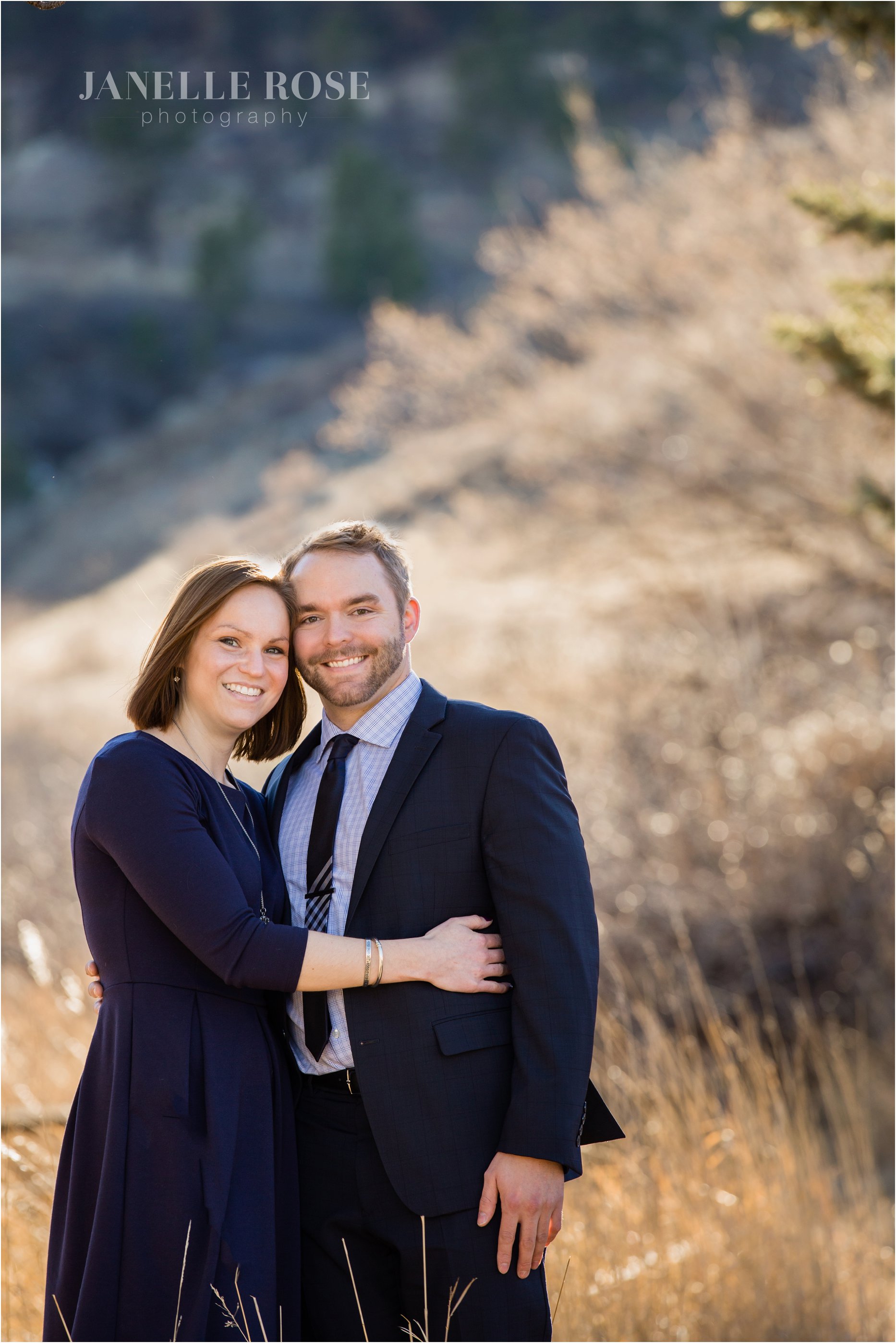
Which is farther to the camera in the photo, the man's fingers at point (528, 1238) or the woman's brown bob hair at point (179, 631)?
the woman's brown bob hair at point (179, 631)

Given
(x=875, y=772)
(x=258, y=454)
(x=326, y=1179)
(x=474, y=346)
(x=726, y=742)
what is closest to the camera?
(x=326, y=1179)

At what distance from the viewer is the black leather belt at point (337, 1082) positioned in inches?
97.0

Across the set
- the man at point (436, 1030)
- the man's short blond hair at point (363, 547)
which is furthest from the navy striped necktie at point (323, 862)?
the man's short blond hair at point (363, 547)

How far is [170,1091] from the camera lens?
2.29 metres

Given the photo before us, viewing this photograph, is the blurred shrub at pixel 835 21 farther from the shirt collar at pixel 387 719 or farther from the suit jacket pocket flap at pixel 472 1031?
the suit jacket pocket flap at pixel 472 1031

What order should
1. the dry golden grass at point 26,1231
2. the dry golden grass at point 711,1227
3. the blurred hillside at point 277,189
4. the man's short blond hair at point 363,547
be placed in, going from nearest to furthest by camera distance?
the man's short blond hair at point 363,547 < the dry golden grass at point 26,1231 < the dry golden grass at point 711,1227 < the blurred hillside at point 277,189

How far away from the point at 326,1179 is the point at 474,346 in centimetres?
1340

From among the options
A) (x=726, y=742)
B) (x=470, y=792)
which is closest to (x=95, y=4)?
(x=726, y=742)

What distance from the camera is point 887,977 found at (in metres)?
7.36

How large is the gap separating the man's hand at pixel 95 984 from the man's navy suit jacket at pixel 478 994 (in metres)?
0.53

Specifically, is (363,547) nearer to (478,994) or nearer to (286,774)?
(286,774)

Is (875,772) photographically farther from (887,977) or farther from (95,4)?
(95,4)

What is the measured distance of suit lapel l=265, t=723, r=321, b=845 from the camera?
9.24ft

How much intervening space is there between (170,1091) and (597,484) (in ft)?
35.2
